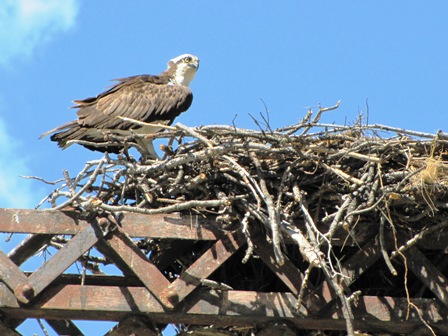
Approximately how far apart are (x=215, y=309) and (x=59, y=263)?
104cm

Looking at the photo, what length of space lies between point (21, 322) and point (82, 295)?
1.88ft

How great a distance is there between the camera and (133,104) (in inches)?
357

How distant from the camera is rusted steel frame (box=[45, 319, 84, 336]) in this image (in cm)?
641

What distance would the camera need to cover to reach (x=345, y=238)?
621 cm

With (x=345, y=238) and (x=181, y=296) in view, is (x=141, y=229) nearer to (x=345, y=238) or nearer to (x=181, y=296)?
(x=181, y=296)

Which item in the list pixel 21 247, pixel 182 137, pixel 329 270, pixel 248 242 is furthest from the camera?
pixel 182 137

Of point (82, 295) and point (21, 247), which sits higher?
point (21, 247)

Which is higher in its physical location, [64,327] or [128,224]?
[128,224]

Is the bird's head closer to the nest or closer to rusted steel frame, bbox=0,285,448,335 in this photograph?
the nest

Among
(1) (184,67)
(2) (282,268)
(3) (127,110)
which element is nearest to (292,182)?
(2) (282,268)

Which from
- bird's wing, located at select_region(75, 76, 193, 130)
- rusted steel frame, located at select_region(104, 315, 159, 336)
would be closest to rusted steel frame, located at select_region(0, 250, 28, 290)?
rusted steel frame, located at select_region(104, 315, 159, 336)

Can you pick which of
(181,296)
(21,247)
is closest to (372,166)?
(181,296)

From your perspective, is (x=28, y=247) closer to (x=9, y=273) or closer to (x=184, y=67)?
(x=9, y=273)

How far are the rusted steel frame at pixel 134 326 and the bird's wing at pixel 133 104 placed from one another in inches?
123
